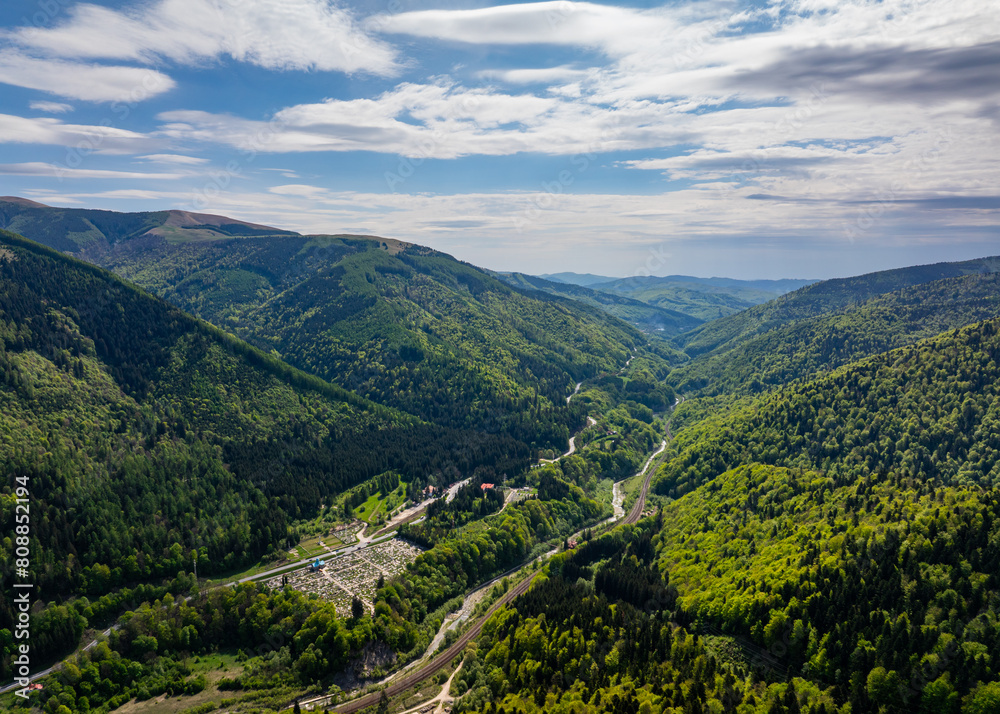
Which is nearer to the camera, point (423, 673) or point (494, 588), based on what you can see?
point (423, 673)

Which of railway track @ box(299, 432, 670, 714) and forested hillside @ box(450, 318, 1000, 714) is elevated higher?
forested hillside @ box(450, 318, 1000, 714)

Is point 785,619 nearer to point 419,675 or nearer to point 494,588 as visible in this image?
point 494,588

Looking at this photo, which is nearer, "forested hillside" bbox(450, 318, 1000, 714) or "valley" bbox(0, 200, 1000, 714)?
"forested hillside" bbox(450, 318, 1000, 714)

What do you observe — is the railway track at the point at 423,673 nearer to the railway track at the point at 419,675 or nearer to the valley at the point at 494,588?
the railway track at the point at 419,675

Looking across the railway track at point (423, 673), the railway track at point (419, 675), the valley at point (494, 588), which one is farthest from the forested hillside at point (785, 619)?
the railway track at point (419, 675)

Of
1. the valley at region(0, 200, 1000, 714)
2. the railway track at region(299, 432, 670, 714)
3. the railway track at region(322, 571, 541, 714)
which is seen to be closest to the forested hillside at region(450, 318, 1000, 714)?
the valley at region(0, 200, 1000, 714)

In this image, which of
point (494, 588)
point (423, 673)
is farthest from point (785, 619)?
point (494, 588)

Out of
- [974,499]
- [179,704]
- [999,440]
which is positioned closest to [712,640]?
[974,499]

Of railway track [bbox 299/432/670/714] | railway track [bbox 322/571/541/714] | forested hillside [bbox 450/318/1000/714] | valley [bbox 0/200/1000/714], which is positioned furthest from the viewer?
railway track [bbox 322/571/541/714]

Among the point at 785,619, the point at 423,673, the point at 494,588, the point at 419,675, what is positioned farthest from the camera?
the point at 494,588

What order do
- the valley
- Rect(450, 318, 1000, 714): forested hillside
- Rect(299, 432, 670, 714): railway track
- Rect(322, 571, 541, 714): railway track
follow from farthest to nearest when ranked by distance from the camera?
Rect(322, 571, 541, 714): railway track < Rect(299, 432, 670, 714): railway track < the valley < Rect(450, 318, 1000, 714): forested hillside

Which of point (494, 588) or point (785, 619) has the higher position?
point (785, 619)

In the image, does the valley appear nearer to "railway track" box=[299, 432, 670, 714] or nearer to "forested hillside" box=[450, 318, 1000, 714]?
"forested hillside" box=[450, 318, 1000, 714]
